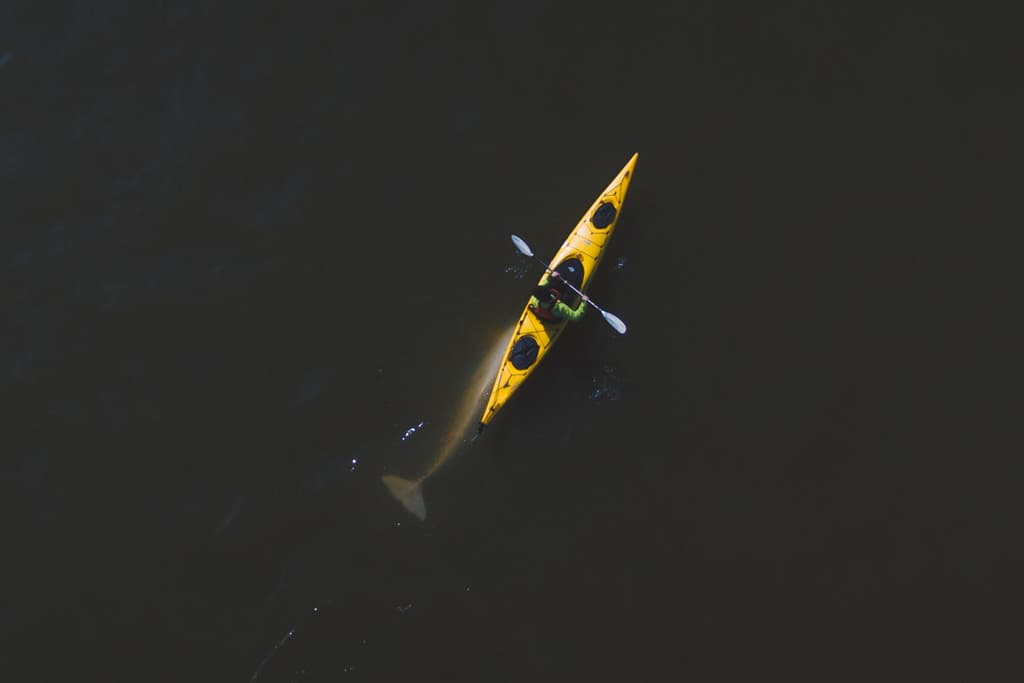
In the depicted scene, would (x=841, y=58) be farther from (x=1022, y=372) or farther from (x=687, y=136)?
(x=1022, y=372)

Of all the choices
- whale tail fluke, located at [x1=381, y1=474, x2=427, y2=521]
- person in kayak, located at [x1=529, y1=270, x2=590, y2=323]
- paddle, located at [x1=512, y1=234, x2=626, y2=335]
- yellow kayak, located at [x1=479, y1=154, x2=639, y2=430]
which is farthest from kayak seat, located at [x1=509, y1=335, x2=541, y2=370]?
whale tail fluke, located at [x1=381, y1=474, x2=427, y2=521]

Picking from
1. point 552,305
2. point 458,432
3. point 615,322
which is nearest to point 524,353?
point 552,305

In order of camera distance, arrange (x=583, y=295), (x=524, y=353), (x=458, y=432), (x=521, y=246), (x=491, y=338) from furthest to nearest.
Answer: (x=491, y=338) → (x=458, y=432) → (x=521, y=246) → (x=524, y=353) → (x=583, y=295)

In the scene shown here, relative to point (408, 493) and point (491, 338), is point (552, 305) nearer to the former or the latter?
point (491, 338)

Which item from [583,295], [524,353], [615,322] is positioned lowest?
[615,322]

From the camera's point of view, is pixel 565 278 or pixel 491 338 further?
pixel 491 338

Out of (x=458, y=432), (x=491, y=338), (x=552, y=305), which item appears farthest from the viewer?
(x=491, y=338)
